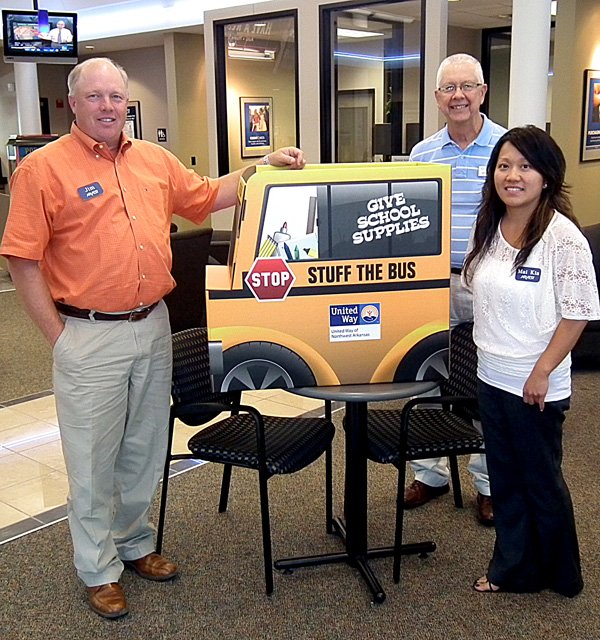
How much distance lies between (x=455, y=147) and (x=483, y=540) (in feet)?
4.59

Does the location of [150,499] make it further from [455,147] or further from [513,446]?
[455,147]

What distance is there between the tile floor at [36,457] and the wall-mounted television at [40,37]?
4.58 meters

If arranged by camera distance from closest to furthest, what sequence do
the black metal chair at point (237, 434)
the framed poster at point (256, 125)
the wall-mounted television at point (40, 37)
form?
the black metal chair at point (237, 434) → the wall-mounted television at point (40, 37) → the framed poster at point (256, 125)

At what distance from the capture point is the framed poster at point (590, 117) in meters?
7.39

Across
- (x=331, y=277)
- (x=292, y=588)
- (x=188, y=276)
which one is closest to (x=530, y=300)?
(x=331, y=277)

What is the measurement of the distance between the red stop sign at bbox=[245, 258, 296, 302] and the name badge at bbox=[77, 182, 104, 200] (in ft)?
1.78

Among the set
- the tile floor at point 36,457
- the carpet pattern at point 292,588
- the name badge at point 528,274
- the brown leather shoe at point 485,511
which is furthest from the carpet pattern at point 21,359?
the name badge at point 528,274

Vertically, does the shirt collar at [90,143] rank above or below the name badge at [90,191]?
above

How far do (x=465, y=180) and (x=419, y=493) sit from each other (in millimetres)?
1210

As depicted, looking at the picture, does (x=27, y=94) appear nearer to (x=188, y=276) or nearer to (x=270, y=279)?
(x=188, y=276)

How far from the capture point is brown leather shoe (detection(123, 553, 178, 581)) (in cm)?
254

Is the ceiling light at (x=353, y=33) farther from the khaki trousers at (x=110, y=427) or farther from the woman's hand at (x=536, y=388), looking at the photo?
the woman's hand at (x=536, y=388)

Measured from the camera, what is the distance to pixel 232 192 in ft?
8.55

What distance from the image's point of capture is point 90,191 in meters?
2.17
